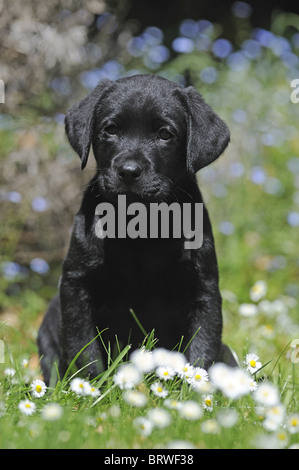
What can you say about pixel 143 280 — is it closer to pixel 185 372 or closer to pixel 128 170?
pixel 128 170

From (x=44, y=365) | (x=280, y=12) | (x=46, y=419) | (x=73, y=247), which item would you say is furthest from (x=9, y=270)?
(x=280, y=12)

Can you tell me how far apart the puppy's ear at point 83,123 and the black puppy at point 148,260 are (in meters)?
0.01

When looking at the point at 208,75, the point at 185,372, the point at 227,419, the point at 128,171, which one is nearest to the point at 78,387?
the point at 185,372

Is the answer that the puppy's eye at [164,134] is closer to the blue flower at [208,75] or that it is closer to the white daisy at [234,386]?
the white daisy at [234,386]

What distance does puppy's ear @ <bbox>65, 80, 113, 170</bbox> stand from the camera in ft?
9.95

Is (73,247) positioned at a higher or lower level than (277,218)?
higher

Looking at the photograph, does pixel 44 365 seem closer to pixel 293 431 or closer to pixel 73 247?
pixel 73 247

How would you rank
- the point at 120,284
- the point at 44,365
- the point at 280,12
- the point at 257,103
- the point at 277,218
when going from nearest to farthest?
the point at 120,284, the point at 44,365, the point at 277,218, the point at 257,103, the point at 280,12

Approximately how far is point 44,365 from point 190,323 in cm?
92

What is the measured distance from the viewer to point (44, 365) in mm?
3449

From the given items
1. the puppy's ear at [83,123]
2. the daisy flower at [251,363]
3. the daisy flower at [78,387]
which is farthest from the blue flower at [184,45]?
the daisy flower at [78,387]

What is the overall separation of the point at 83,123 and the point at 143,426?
62.0 inches

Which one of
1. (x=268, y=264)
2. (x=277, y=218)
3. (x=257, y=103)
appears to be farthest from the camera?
(x=257, y=103)

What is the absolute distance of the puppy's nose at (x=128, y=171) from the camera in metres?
2.74
